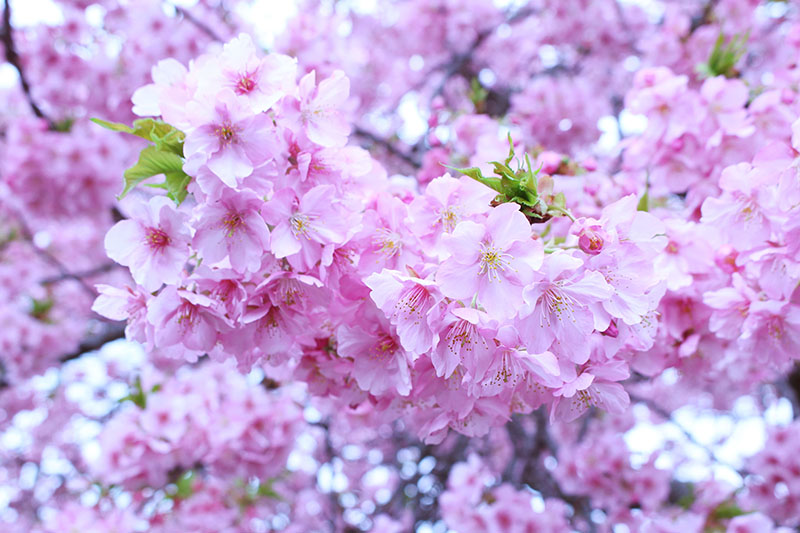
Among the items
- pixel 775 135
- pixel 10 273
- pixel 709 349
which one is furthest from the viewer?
pixel 10 273

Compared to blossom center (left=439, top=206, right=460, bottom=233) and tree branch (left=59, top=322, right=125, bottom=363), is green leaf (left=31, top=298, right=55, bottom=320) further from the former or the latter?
blossom center (left=439, top=206, right=460, bottom=233)

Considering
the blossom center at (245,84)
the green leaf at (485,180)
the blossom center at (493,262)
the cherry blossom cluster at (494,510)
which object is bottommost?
the cherry blossom cluster at (494,510)

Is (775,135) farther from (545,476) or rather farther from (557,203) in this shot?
(545,476)

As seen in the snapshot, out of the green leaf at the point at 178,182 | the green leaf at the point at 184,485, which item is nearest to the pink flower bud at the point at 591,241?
the green leaf at the point at 178,182

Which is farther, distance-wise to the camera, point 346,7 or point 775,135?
point 346,7

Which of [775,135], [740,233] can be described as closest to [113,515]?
[740,233]

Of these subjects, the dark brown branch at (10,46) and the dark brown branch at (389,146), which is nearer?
the dark brown branch at (10,46)

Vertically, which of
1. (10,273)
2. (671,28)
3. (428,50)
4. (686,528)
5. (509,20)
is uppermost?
(671,28)

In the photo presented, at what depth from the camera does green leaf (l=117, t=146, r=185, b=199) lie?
127cm

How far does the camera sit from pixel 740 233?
150 cm

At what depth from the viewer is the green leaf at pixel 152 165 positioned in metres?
1.27

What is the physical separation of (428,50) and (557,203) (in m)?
4.31

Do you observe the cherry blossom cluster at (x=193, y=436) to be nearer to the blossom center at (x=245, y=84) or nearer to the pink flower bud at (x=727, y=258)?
the blossom center at (x=245, y=84)

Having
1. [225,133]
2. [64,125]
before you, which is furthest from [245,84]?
[64,125]
